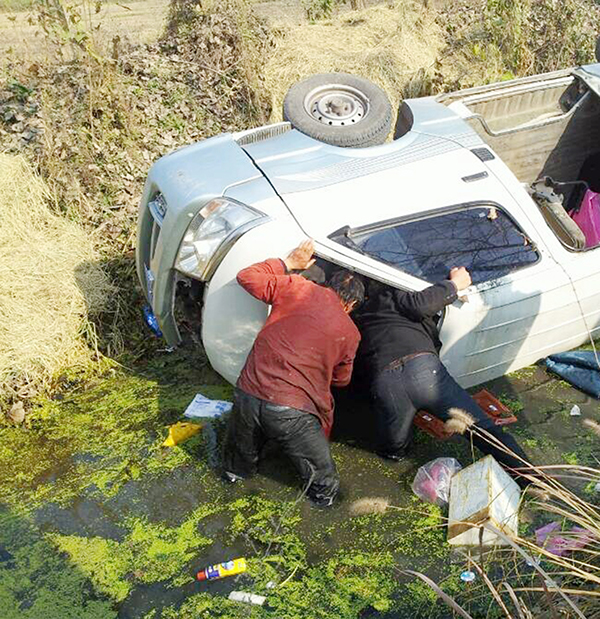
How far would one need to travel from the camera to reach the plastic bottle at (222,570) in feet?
11.4

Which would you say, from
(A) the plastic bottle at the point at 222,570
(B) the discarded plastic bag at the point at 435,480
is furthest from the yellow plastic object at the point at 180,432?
(B) the discarded plastic bag at the point at 435,480

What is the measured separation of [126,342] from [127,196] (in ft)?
5.98

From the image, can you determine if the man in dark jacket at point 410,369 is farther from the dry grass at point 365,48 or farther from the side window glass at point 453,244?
the dry grass at point 365,48

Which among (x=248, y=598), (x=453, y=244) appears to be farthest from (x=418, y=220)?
(x=248, y=598)

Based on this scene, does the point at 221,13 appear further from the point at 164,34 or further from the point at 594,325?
the point at 594,325

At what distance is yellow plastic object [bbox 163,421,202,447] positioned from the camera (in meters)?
4.44

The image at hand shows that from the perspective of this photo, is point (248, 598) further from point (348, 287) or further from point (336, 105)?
point (336, 105)

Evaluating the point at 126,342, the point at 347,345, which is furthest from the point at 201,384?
the point at 347,345

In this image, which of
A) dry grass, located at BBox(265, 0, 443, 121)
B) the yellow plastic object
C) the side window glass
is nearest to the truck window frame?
the side window glass

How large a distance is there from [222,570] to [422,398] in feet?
4.81

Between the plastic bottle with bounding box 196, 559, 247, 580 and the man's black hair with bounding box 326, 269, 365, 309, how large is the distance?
156 cm

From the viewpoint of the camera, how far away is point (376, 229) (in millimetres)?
4043

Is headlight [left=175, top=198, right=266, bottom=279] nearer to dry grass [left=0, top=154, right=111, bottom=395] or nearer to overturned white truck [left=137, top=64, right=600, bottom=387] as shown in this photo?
overturned white truck [left=137, top=64, right=600, bottom=387]

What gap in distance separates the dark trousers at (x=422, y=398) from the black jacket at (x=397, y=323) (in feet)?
0.29
